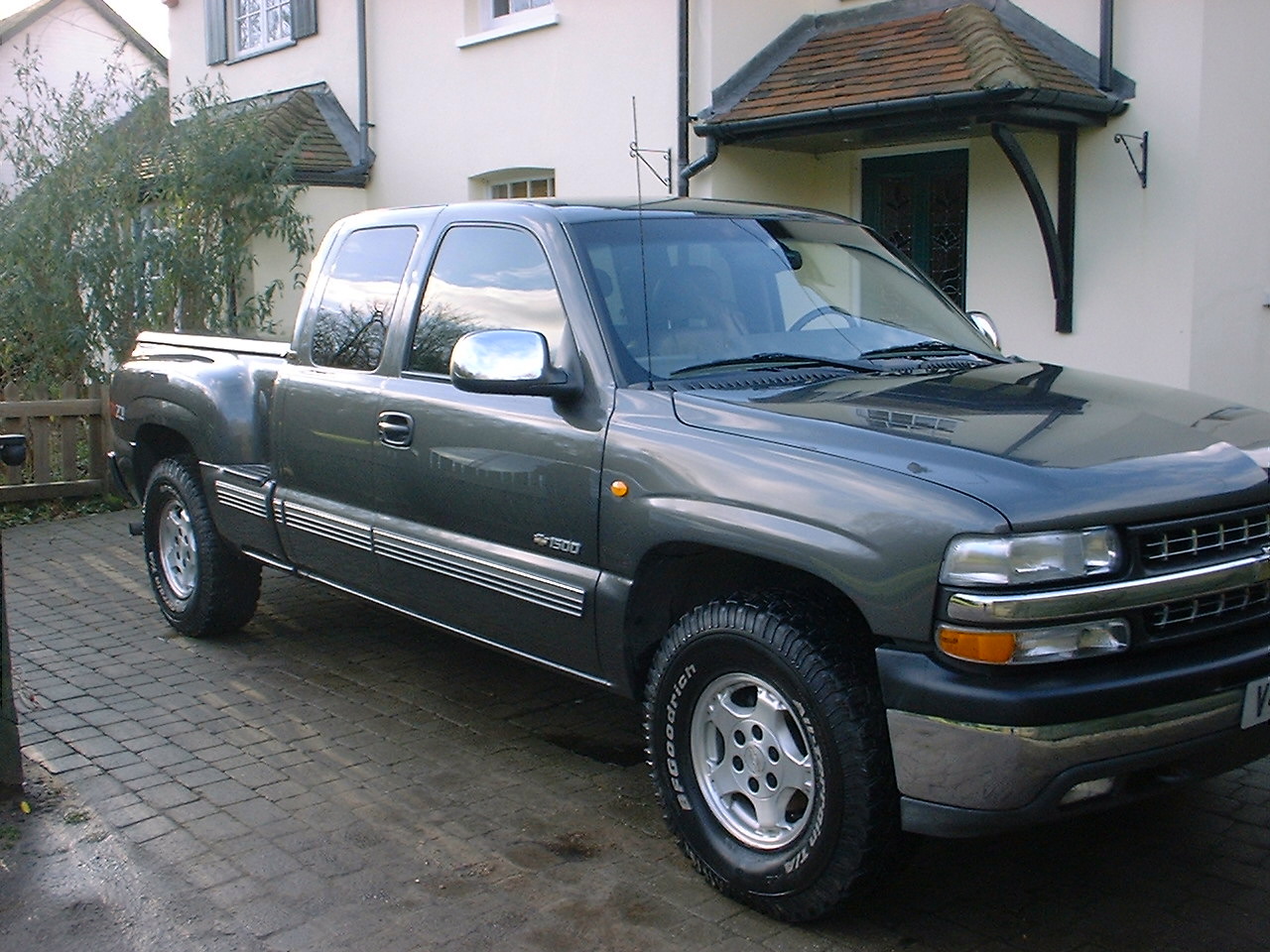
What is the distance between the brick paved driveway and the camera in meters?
3.55

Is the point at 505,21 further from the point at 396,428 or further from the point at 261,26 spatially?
the point at 396,428

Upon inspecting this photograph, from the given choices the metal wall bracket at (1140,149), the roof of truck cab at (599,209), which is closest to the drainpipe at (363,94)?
the metal wall bracket at (1140,149)

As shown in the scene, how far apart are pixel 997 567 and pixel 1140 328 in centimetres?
688

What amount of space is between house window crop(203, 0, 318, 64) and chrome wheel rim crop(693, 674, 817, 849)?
14258mm

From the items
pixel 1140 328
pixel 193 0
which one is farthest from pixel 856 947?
pixel 193 0

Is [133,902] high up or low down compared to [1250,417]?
down

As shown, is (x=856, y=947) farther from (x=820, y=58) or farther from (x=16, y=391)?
(x=16, y=391)

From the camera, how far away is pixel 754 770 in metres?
3.59

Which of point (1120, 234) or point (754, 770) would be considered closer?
point (754, 770)

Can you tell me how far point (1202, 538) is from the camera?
326 centimetres

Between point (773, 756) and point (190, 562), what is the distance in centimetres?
384

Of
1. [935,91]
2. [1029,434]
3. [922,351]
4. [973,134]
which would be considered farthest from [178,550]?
[973,134]

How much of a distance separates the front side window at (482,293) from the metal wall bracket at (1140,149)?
597 cm

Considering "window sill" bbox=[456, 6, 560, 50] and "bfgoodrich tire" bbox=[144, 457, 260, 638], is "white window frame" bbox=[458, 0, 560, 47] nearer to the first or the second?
"window sill" bbox=[456, 6, 560, 50]
